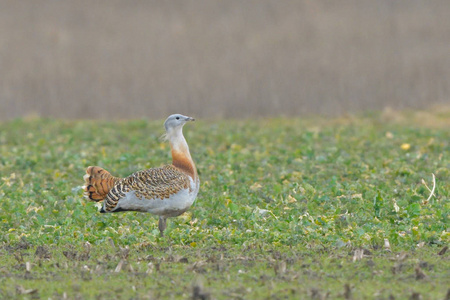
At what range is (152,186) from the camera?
802 cm

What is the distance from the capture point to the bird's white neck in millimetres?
8289

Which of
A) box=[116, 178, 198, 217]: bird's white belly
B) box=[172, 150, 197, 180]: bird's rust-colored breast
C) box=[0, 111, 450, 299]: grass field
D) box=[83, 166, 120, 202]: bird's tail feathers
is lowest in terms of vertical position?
box=[0, 111, 450, 299]: grass field

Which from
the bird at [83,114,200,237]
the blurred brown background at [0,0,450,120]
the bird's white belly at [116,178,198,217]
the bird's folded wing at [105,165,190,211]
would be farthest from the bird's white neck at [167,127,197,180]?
the blurred brown background at [0,0,450,120]

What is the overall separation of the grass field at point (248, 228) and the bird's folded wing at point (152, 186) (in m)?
0.35

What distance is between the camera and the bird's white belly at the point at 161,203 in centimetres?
793

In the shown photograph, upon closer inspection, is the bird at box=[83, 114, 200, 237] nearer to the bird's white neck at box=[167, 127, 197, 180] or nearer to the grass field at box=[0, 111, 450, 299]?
the bird's white neck at box=[167, 127, 197, 180]

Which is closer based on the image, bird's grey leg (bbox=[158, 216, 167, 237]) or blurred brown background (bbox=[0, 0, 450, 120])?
bird's grey leg (bbox=[158, 216, 167, 237])

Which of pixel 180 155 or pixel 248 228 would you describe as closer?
pixel 248 228

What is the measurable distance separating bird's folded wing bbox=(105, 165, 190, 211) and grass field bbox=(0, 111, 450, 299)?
350 mm

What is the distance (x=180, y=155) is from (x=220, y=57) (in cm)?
1359

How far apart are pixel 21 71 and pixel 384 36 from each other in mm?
9841

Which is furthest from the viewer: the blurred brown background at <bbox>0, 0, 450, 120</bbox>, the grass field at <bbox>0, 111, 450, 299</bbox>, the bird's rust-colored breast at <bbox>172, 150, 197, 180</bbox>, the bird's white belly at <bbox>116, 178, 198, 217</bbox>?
the blurred brown background at <bbox>0, 0, 450, 120</bbox>

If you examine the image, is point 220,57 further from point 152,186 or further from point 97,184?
point 152,186

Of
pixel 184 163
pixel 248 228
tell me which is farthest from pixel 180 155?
pixel 248 228
